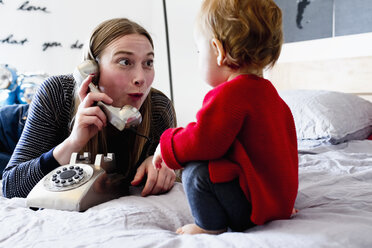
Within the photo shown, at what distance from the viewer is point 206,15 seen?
25.5 inches

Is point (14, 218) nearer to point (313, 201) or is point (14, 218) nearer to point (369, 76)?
point (313, 201)

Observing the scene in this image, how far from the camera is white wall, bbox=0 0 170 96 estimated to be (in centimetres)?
266

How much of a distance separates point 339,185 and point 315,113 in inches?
31.3

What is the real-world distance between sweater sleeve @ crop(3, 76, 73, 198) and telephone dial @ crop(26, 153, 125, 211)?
14 centimetres

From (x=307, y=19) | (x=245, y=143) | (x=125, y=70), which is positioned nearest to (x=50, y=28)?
(x=307, y=19)

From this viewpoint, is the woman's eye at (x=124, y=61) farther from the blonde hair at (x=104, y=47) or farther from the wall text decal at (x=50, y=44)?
the wall text decal at (x=50, y=44)

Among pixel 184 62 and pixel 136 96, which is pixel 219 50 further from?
pixel 184 62

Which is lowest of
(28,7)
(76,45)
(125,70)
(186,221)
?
(186,221)

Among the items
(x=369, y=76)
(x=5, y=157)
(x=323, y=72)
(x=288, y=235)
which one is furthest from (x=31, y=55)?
(x=288, y=235)

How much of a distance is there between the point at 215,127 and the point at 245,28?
0.61ft

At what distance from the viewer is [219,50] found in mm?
636

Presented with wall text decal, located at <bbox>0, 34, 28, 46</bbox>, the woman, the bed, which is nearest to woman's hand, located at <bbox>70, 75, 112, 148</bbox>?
the woman

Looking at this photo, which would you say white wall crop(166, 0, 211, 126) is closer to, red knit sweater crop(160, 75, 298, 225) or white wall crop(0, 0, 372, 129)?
white wall crop(0, 0, 372, 129)

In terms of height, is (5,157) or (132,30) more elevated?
(132,30)
